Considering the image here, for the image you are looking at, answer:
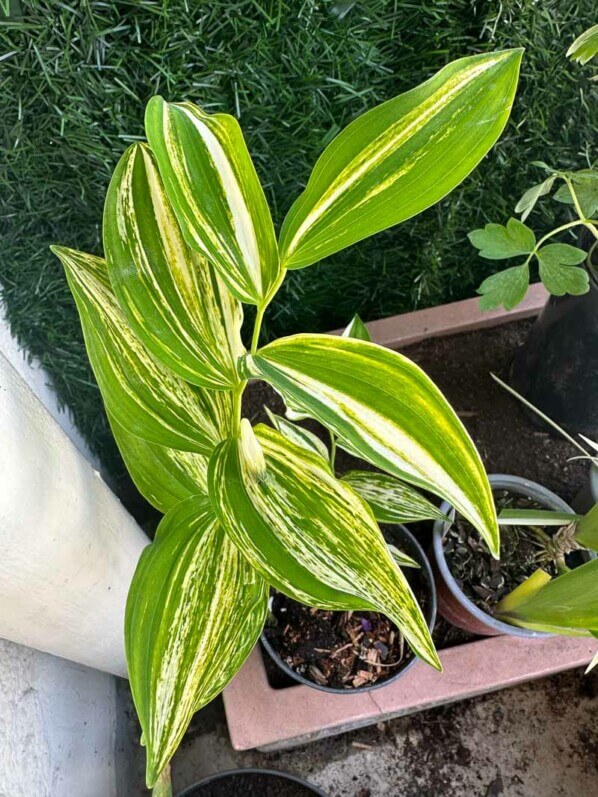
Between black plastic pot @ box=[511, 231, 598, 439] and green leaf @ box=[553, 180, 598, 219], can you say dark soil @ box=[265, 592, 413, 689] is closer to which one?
black plastic pot @ box=[511, 231, 598, 439]

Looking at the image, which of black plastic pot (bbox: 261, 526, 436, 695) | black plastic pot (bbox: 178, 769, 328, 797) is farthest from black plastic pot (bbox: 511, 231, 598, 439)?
black plastic pot (bbox: 178, 769, 328, 797)

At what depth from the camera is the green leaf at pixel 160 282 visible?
1.71ft

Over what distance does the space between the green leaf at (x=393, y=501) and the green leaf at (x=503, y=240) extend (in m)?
0.30

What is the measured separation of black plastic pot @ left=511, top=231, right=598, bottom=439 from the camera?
0.94 metres

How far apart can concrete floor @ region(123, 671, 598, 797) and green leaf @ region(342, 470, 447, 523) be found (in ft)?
2.05

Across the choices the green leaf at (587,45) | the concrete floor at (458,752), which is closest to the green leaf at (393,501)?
the green leaf at (587,45)

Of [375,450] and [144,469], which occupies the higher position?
[375,450]

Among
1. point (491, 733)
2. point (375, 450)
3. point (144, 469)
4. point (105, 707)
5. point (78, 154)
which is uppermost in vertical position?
point (78, 154)

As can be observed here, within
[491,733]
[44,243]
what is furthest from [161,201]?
[491,733]

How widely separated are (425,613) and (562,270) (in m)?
0.49

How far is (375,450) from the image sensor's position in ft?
1.45

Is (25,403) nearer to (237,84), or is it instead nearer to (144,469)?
(144,469)

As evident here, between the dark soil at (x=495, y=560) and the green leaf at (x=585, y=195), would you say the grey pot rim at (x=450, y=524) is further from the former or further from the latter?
the green leaf at (x=585, y=195)

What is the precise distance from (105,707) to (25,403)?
761mm
